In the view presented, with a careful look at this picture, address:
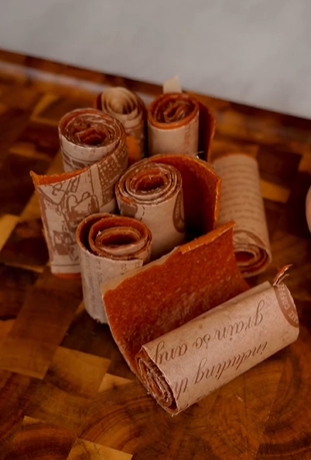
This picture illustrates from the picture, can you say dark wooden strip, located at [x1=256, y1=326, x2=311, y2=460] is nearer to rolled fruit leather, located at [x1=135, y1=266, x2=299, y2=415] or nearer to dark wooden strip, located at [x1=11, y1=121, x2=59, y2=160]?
rolled fruit leather, located at [x1=135, y1=266, x2=299, y2=415]

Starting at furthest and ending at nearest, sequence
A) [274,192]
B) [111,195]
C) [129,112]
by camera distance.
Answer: [274,192] < [129,112] < [111,195]

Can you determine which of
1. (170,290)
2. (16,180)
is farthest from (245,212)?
(16,180)

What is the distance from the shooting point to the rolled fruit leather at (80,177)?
1155mm

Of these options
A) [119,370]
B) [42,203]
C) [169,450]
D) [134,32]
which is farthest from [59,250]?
[134,32]

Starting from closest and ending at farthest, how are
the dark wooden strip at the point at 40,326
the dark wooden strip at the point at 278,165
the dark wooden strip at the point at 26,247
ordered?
the dark wooden strip at the point at 40,326 < the dark wooden strip at the point at 26,247 < the dark wooden strip at the point at 278,165

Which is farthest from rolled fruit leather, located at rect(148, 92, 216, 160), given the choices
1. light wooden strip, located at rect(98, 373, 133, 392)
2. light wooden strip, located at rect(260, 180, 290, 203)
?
light wooden strip, located at rect(98, 373, 133, 392)

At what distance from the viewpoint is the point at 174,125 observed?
125cm

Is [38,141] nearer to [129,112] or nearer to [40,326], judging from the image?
[129,112]

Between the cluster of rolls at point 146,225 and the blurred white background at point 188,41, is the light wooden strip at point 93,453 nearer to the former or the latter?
the cluster of rolls at point 146,225

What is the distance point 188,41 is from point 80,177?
44 cm

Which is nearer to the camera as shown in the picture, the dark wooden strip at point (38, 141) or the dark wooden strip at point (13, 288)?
the dark wooden strip at point (13, 288)

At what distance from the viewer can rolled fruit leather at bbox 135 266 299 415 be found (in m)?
1.08

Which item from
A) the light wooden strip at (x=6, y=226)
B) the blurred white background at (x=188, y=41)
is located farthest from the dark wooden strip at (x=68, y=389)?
the blurred white background at (x=188, y=41)

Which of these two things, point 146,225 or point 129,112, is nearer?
point 146,225
